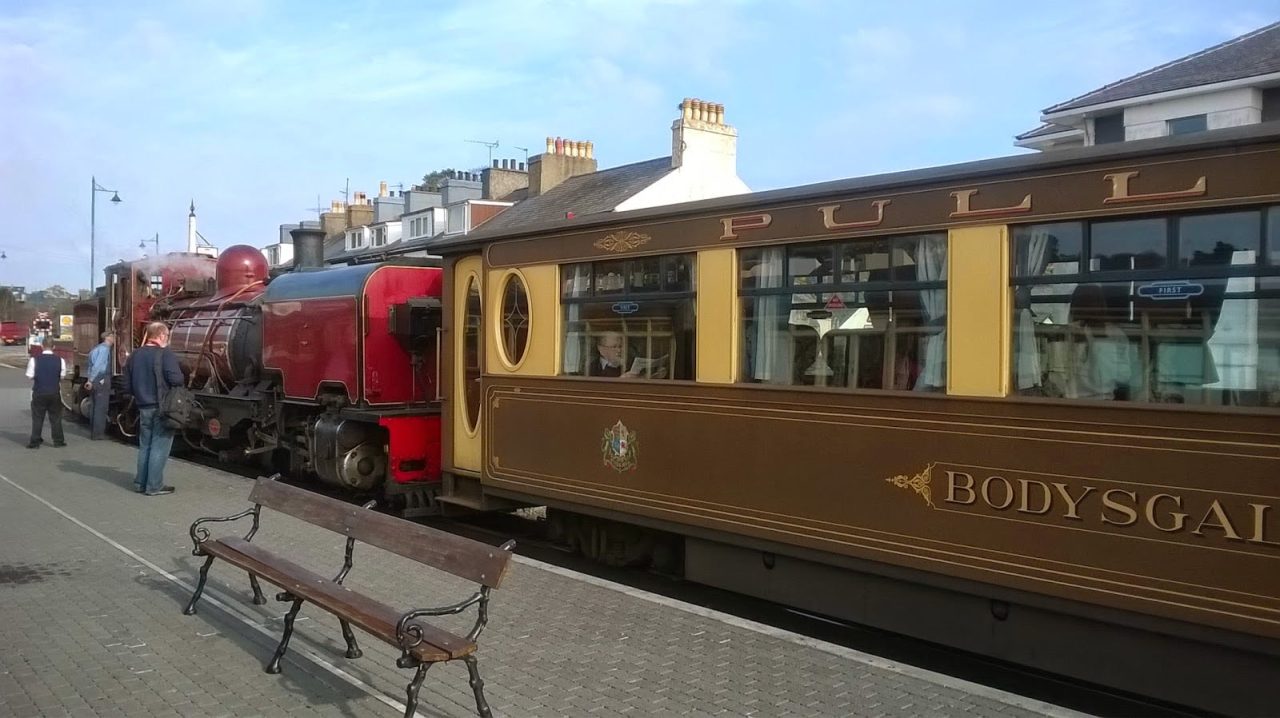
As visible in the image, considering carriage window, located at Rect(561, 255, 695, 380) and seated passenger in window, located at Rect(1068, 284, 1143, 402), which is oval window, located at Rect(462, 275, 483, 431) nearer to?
carriage window, located at Rect(561, 255, 695, 380)

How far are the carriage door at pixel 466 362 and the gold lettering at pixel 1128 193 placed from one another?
5.35 metres

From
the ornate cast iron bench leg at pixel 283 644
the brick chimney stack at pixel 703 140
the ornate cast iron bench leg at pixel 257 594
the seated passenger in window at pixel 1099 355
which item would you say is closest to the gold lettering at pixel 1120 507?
the seated passenger in window at pixel 1099 355

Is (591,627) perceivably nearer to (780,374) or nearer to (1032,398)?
(780,374)

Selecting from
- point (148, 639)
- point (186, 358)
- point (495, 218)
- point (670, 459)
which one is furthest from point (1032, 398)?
point (495, 218)

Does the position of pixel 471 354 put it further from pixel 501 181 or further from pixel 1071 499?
pixel 501 181

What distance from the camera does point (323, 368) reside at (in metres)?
10.4

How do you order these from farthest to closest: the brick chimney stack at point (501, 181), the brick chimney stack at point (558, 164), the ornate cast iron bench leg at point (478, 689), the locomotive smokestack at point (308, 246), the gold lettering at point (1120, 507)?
the brick chimney stack at point (501, 181)
the brick chimney stack at point (558, 164)
the locomotive smokestack at point (308, 246)
the gold lettering at point (1120, 507)
the ornate cast iron bench leg at point (478, 689)

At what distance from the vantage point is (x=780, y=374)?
6.09 m

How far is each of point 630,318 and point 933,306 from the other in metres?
2.35

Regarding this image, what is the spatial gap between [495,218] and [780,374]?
2674cm

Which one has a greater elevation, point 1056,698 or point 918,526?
point 918,526

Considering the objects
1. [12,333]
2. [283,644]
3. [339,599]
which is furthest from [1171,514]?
[12,333]

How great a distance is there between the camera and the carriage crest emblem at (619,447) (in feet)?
23.0

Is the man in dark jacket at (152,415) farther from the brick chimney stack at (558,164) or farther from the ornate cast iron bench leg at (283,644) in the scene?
the brick chimney stack at (558,164)
